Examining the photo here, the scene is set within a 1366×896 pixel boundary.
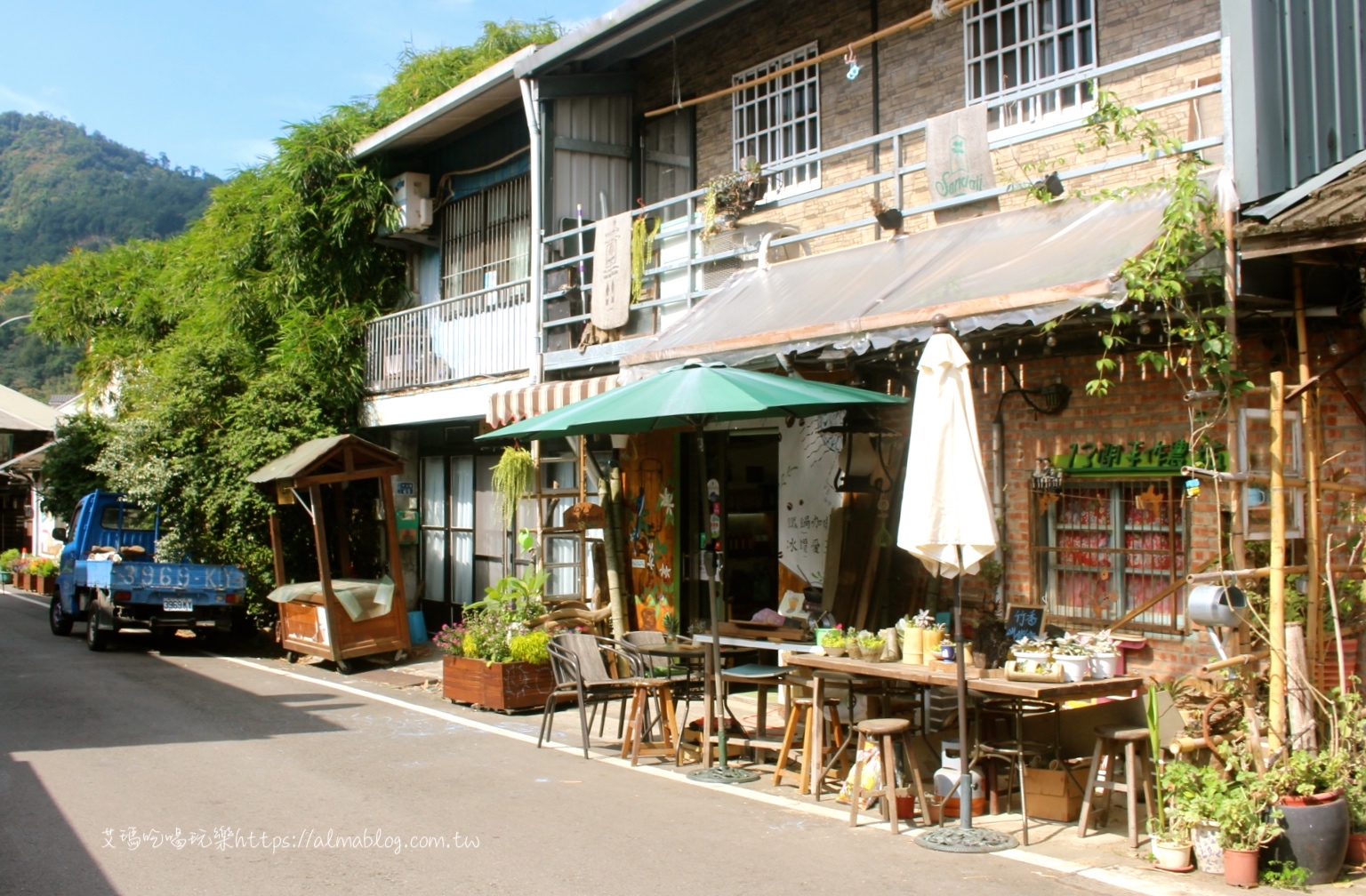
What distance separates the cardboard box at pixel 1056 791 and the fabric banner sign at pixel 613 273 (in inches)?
271

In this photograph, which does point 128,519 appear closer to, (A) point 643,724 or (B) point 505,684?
(B) point 505,684

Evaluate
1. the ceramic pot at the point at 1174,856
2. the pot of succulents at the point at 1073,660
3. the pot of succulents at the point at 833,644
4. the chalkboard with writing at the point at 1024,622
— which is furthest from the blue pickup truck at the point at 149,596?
the ceramic pot at the point at 1174,856

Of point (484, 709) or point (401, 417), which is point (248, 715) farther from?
point (401, 417)

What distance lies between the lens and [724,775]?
850 centimetres

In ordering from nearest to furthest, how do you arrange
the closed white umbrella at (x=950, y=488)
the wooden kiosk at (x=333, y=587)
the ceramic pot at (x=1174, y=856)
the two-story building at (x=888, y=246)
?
the ceramic pot at (x=1174, y=856), the closed white umbrella at (x=950, y=488), the two-story building at (x=888, y=246), the wooden kiosk at (x=333, y=587)

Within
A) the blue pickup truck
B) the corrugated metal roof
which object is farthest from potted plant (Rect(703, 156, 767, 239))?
the corrugated metal roof

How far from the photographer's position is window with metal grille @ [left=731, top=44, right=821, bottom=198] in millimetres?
12367

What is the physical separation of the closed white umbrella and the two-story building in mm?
821

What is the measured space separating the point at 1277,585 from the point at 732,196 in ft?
22.7

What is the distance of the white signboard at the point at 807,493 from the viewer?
1102 centimetres

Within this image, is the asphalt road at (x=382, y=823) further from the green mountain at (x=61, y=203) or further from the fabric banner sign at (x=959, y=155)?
the green mountain at (x=61, y=203)

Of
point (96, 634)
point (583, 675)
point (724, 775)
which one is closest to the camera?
point (724, 775)

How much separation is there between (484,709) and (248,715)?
2131 mm

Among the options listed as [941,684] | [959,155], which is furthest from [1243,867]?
[959,155]
